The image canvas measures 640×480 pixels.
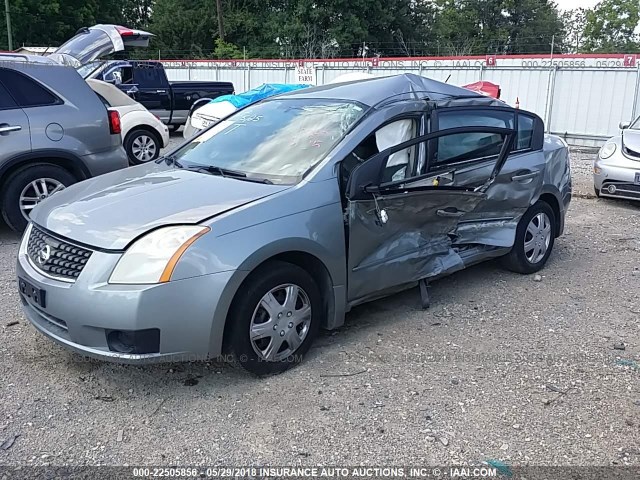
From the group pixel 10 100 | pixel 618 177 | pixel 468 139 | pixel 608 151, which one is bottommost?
pixel 618 177

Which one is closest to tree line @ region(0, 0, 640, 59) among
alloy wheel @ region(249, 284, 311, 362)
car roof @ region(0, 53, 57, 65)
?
car roof @ region(0, 53, 57, 65)

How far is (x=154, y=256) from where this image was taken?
304cm

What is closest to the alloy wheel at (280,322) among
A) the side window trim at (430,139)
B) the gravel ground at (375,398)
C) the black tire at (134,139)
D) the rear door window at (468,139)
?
the gravel ground at (375,398)

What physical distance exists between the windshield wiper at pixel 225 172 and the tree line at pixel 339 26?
33.8 m

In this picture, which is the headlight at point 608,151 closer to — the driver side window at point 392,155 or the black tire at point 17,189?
the driver side window at point 392,155

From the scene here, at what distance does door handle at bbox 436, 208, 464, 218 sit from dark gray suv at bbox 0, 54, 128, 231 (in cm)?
394

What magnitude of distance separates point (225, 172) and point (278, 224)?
29.7 inches

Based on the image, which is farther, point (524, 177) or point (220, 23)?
point (220, 23)

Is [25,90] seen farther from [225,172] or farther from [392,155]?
[392,155]

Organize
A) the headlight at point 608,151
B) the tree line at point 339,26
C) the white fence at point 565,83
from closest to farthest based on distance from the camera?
the headlight at point 608,151, the white fence at point 565,83, the tree line at point 339,26

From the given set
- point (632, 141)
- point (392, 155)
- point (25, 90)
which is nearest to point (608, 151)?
point (632, 141)

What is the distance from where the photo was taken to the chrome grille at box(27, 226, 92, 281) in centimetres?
314

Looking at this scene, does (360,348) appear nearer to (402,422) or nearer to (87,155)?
(402,422)

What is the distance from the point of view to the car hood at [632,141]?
8344mm
